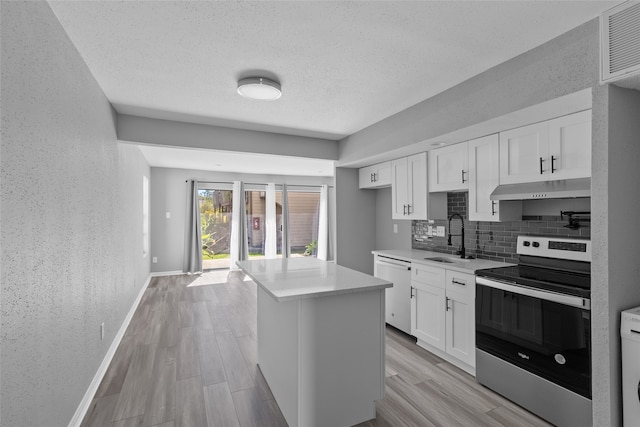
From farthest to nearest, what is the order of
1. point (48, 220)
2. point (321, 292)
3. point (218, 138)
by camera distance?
point (218, 138), point (321, 292), point (48, 220)

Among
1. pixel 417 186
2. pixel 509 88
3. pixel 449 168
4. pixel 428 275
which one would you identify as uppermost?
pixel 509 88

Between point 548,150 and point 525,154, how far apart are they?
0.56ft

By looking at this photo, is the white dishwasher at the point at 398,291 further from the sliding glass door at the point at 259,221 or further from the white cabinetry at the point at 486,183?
the sliding glass door at the point at 259,221

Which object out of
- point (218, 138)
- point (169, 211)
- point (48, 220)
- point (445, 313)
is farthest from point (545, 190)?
point (169, 211)

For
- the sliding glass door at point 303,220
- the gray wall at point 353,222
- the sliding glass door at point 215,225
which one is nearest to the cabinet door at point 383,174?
the gray wall at point 353,222

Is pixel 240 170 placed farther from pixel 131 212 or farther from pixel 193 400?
pixel 193 400

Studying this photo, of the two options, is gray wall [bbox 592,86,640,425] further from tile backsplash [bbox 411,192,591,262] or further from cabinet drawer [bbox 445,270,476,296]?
cabinet drawer [bbox 445,270,476,296]

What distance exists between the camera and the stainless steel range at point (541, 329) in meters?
1.92

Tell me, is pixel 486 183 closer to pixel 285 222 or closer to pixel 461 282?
pixel 461 282

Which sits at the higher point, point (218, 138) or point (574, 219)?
point (218, 138)

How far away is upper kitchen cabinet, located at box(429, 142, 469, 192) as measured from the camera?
2997 millimetres

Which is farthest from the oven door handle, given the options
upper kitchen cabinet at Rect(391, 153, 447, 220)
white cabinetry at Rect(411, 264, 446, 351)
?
upper kitchen cabinet at Rect(391, 153, 447, 220)

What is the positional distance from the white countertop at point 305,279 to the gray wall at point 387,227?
1.75 meters

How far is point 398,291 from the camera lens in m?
3.54
